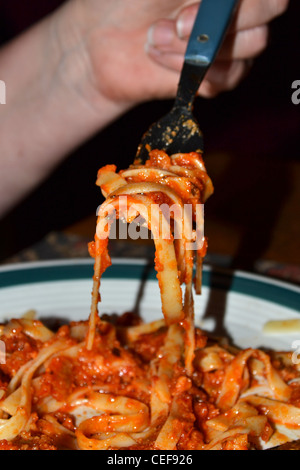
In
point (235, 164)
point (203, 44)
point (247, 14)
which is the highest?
point (247, 14)

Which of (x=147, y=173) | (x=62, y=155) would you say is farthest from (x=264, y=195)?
(x=147, y=173)

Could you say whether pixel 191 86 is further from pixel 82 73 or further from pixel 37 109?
pixel 37 109

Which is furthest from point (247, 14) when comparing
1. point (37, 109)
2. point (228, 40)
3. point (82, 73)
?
point (37, 109)

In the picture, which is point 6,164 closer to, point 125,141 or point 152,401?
point 152,401

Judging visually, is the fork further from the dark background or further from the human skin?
the dark background

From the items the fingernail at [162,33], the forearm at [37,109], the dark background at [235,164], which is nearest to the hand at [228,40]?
the fingernail at [162,33]

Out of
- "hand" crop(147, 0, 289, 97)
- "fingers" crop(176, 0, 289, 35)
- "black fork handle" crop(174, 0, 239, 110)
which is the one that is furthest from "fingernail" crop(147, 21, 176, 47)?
"black fork handle" crop(174, 0, 239, 110)
